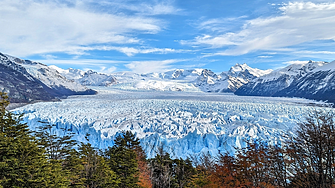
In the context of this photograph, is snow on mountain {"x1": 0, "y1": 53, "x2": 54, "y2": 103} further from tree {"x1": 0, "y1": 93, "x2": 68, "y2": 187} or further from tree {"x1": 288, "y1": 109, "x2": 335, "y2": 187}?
tree {"x1": 288, "y1": 109, "x2": 335, "y2": 187}

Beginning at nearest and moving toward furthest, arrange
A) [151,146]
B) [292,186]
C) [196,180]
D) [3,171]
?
[3,171]
[292,186]
[196,180]
[151,146]

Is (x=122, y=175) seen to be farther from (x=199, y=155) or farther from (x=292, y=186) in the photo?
(x=199, y=155)

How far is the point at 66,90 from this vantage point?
79.7 meters

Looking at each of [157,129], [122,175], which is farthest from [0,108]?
[157,129]

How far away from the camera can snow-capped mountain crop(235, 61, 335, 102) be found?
87.5 metres

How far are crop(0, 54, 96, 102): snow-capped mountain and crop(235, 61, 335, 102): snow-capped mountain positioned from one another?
7787 centimetres

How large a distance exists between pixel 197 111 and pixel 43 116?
15.4m

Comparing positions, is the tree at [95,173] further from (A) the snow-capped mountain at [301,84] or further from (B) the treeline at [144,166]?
(A) the snow-capped mountain at [301,84]

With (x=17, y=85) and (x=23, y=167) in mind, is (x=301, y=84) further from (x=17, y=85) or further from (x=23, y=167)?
(x=23, y=167)

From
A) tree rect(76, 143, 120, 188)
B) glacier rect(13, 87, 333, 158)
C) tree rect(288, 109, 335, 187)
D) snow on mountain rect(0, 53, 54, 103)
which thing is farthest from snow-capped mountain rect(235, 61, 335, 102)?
snow on mountain rect(0, 53, 54, 103)

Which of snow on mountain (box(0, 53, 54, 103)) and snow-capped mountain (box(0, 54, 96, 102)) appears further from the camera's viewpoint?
snow-capped mountain (box(0, 54, 96, 102))

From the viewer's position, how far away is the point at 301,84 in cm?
10819

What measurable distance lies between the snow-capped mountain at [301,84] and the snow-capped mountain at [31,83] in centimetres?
7787

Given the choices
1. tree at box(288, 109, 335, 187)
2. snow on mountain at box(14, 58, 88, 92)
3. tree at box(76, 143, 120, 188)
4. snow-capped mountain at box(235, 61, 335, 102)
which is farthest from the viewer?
snow-capped mountain at box(235, 61, 335, 102)
